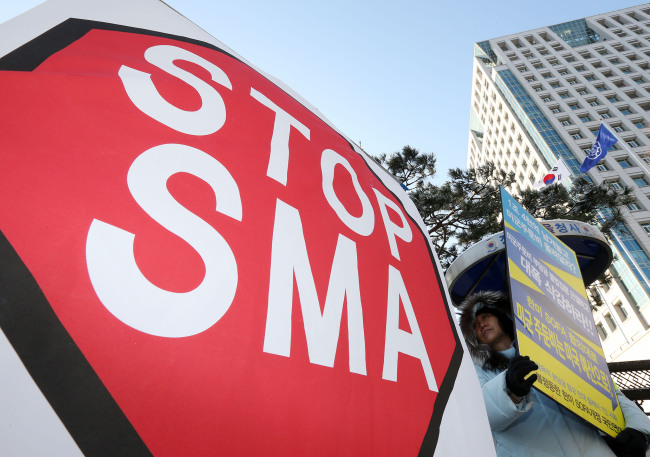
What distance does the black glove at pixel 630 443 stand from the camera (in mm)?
1861

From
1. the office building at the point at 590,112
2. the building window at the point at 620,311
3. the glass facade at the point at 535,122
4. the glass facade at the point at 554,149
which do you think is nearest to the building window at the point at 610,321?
the office building at the point at 590,112

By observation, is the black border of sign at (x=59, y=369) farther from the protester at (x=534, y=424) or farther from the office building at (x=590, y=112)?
the office building at (x=590, y=112)

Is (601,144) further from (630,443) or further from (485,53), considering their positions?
(485,53)

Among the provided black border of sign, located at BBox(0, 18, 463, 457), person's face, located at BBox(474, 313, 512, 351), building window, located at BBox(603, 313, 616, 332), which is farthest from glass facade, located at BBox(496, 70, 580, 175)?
black border of sign, located at BBox(0, 18, 463, 457)

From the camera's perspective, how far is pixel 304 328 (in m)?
0.95

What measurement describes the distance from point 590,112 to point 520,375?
153 feet

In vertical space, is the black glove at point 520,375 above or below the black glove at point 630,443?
above

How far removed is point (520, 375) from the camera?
169cm

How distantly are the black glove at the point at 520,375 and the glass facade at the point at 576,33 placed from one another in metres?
60.3

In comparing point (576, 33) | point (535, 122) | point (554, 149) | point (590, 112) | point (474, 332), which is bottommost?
point (474, 332)

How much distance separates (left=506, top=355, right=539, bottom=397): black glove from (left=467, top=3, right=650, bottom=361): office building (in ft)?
89.6

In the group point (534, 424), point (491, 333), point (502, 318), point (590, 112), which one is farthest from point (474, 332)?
point (590, 112)

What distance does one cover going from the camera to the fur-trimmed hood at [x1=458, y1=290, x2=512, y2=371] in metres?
2.37

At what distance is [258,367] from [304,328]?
19cm
